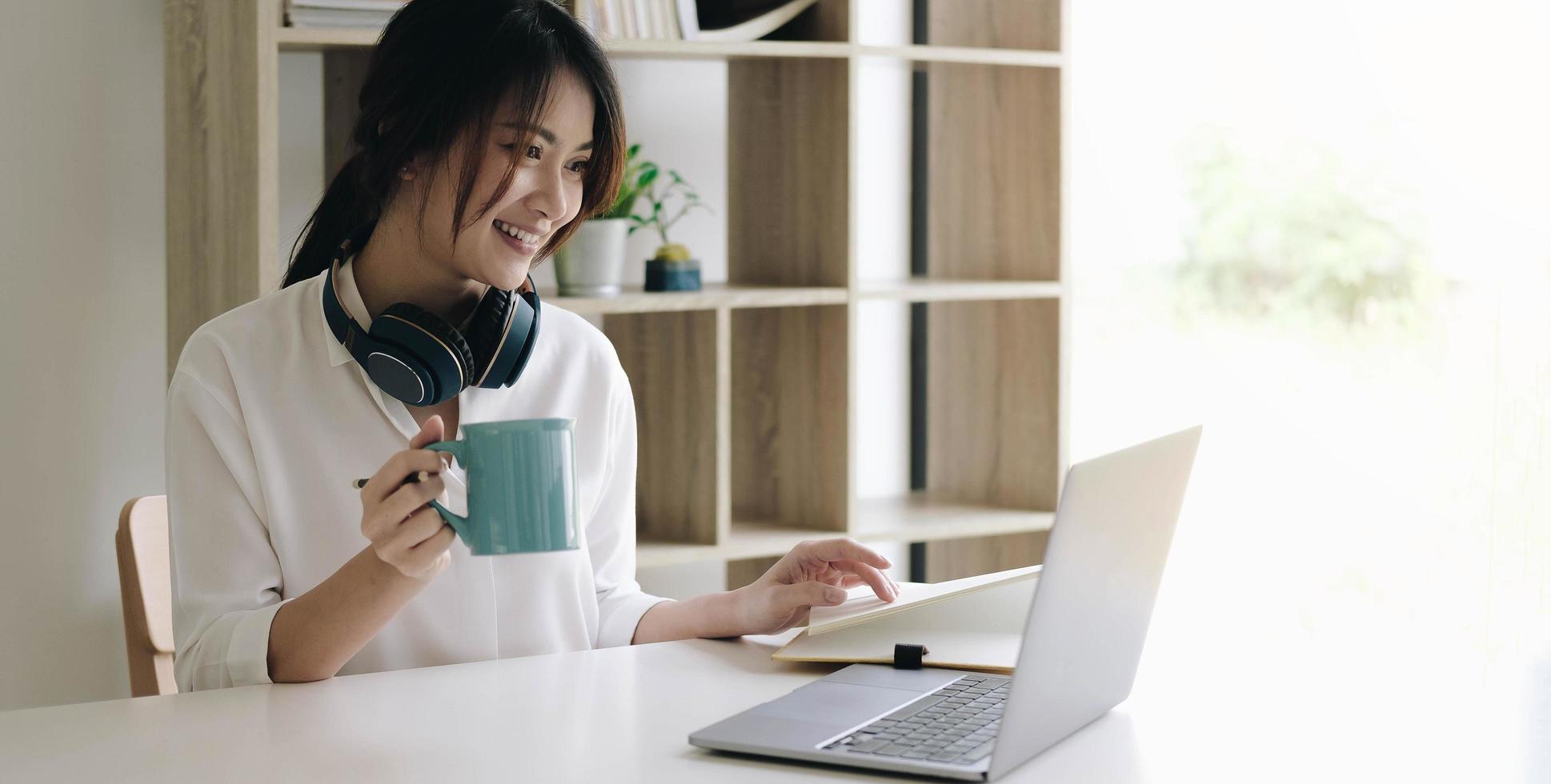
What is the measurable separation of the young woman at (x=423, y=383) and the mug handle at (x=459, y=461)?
0.87 ft

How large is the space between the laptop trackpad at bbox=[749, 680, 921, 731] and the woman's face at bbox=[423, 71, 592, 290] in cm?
56

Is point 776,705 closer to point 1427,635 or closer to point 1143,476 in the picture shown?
point 1143,476

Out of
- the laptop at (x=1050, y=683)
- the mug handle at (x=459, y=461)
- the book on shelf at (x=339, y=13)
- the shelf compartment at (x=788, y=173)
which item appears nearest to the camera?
the laptop at (x=1050, y=683)

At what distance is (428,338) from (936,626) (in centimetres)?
54

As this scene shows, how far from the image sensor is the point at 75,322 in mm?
2248

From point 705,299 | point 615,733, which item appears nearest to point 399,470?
point 615,733

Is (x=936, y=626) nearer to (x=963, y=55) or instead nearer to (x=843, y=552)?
(x=843, y=552)

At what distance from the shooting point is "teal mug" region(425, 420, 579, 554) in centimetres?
99

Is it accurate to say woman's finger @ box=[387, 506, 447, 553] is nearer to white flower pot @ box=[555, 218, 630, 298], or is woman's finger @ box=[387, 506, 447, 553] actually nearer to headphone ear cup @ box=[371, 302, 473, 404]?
headphone ear cup @ box=[371, 302, 473, 404]

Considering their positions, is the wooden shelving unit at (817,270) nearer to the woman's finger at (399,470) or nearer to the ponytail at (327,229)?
the ponytail at (327,229)

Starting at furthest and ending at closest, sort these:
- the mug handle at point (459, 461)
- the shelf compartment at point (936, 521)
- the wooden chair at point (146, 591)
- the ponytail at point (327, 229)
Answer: the shelf compartment at point (936, 521)
the wooden chair at point (146, 591)
the ponytail at point (327, 229)
the mug handle at point (459, 461)

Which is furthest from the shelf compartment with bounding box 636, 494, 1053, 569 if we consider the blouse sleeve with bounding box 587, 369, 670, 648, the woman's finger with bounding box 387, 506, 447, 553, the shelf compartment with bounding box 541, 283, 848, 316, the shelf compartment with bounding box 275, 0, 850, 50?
the woman's finger with bounding box 387, 506, 447, 553

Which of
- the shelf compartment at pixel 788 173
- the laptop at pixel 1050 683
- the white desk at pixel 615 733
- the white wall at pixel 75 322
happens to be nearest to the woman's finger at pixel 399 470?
the white desk at pixel 615 733

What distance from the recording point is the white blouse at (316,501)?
1.33m
